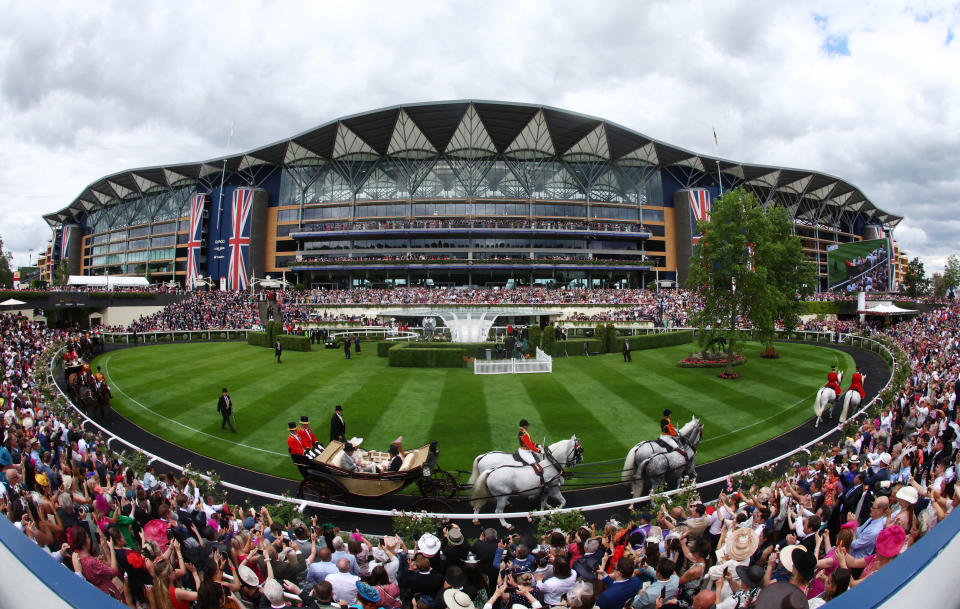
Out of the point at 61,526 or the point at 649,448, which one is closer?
the point at 61,526

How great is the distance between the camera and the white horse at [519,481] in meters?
8.98

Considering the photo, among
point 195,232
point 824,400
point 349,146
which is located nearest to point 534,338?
point 824,400

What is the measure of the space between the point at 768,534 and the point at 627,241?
2686 inches

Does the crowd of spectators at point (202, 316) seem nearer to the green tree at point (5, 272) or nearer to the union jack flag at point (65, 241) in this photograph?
the green tree at point (5, 272)

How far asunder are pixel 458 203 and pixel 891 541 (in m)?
65.4

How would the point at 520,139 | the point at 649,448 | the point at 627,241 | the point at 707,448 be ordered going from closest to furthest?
the point at 649,448, the point at 707,448, the point at 520,139, the point at 627,241

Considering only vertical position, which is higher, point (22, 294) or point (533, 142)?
point (533, 142)

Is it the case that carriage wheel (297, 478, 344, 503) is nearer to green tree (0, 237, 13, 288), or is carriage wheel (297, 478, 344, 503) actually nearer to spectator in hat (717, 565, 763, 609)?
spectator in hat (717, 565, 763, 609)

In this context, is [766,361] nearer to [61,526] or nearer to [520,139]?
[61,526]

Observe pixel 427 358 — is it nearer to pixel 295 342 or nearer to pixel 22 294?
pixel 295 342

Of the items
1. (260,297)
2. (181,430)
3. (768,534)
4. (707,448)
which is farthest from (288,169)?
(768,534)

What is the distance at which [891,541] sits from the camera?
158 inches

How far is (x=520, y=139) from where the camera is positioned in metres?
64.6

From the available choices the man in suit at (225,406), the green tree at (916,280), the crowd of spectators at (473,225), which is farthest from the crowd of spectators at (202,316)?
the green tree at (916,280)
